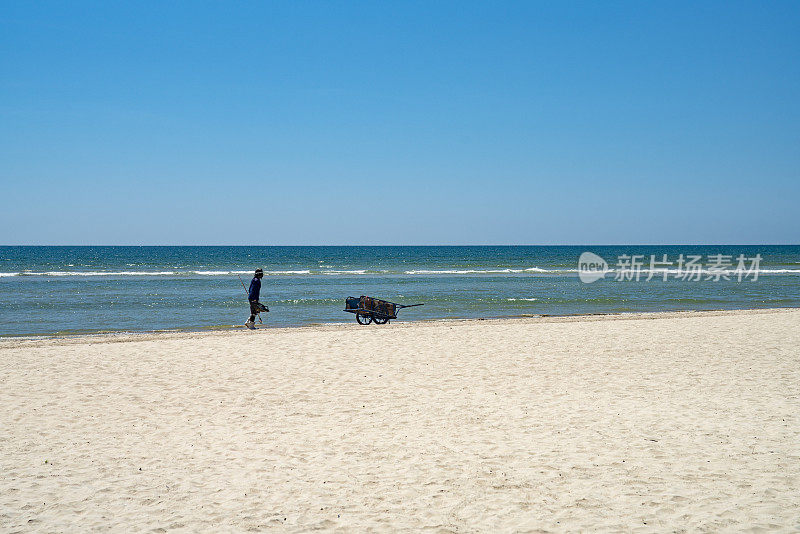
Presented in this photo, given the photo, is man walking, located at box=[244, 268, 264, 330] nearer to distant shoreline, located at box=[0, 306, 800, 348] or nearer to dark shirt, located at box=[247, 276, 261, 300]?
→ dark shirt, located at box=[247, 276, 261, 300]

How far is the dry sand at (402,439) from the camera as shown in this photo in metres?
5.53

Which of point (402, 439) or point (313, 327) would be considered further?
point (313, 327)

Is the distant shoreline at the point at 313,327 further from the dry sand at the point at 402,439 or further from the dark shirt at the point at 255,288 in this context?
the dry sand at the point at 402,439

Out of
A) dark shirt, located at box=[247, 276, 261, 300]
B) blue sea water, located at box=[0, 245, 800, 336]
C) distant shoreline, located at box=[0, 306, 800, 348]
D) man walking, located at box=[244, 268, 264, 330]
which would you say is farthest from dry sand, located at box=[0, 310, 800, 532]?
blue sea water, located at box=[0, 245, 800, 336]

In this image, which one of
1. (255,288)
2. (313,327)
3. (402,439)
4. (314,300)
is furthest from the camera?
(314,300)

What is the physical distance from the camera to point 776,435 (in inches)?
299

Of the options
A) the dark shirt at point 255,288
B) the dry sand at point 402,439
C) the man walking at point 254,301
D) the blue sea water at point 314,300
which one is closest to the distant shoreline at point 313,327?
the man walking at point 254,301

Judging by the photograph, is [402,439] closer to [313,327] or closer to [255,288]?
[313,327]

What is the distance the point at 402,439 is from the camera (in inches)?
302

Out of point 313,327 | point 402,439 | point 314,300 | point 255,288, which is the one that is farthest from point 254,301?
point 402,439

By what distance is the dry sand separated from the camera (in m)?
5.53

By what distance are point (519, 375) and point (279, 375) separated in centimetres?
461

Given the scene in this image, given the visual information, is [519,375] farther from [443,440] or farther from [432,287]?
[432,287]

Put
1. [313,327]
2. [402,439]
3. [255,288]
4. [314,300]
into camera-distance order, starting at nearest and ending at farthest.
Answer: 1. [402,439]
2. [255,288]
3. [313,327]
4. [314,300]
